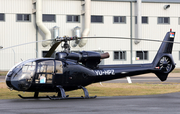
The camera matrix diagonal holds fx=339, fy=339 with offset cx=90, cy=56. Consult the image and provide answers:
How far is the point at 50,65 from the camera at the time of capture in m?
15.5

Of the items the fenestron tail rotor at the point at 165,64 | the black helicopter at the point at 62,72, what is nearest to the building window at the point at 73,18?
the fenestron tail rotor at the point at 165,64

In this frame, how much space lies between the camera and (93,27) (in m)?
45.2

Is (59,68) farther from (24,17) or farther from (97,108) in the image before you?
(24,17)

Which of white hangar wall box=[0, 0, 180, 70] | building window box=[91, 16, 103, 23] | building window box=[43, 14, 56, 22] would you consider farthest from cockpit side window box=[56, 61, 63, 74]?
building window box=[91, 16, 103, 23]

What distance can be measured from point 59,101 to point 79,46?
29386mm

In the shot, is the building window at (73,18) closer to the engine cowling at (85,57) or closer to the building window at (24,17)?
the building window at (24,17)

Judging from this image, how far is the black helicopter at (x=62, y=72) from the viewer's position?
15.0 m

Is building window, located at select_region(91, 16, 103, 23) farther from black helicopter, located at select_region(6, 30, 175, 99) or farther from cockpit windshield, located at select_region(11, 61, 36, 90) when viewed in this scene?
cockpit windshield, located at select_region(11, 61, 36, 90)

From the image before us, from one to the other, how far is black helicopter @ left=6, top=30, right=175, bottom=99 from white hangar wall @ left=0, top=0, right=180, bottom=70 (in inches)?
948

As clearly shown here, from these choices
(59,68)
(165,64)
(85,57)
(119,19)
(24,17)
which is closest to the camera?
(59,68)

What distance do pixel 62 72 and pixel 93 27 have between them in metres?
29.8

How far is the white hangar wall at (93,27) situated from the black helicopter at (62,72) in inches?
948

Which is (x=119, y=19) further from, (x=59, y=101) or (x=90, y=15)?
(x=59, y=101)

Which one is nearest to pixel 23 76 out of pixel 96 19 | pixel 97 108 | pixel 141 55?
pixel 97 108
